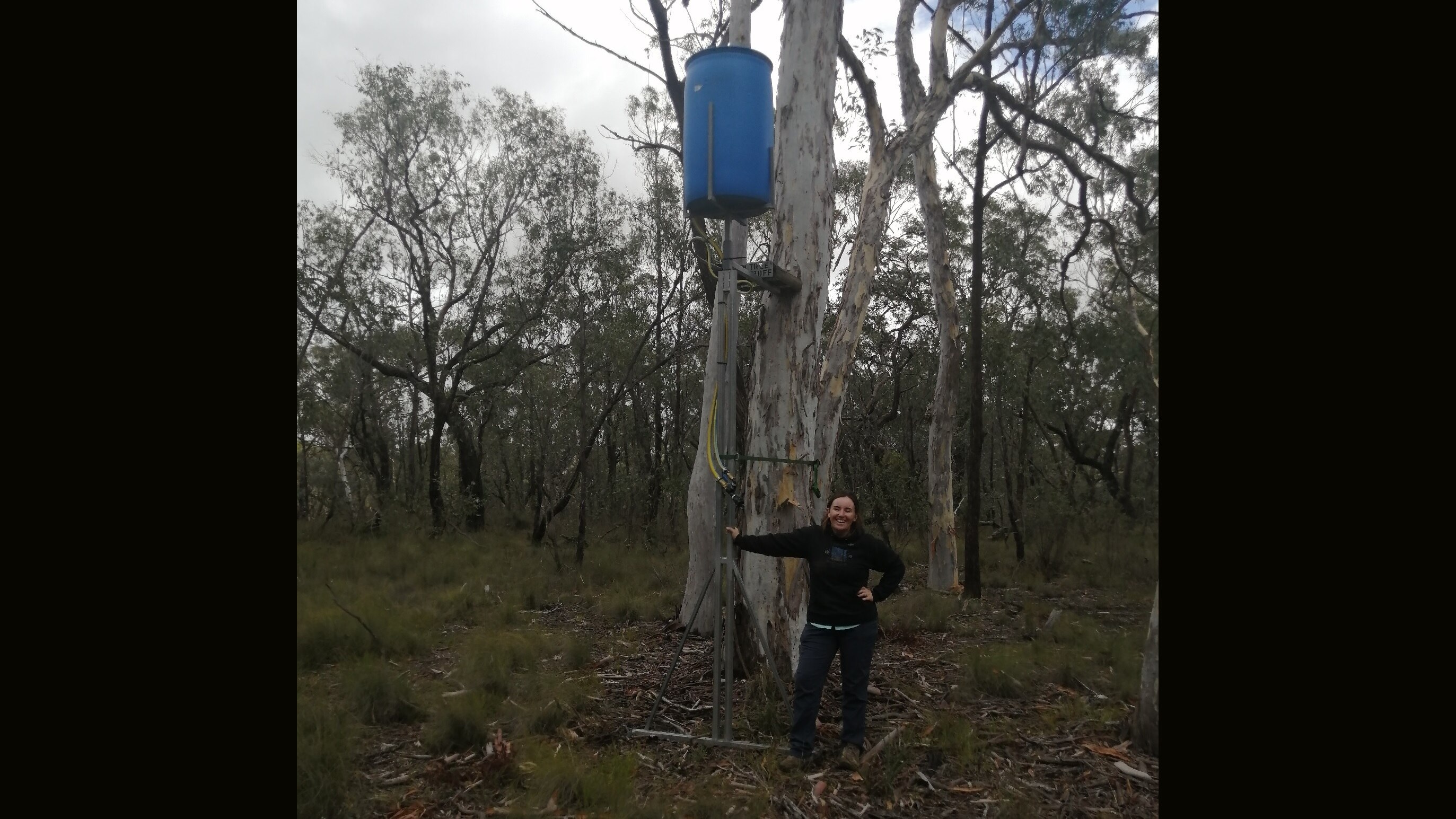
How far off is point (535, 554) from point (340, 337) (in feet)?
23.1

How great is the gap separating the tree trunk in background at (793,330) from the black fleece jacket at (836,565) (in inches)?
32.4

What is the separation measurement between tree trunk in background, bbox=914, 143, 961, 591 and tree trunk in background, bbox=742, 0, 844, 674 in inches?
197

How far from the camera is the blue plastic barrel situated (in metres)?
3.98

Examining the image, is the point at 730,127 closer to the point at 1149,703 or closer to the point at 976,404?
the point at 1149,703

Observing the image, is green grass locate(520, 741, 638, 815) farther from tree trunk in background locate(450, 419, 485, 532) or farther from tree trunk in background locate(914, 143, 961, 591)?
tree trunk in background locate(914, 143, 961, 591)

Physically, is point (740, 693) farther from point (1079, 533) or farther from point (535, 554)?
point (1079, 533)

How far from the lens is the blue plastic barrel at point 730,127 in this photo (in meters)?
3.98

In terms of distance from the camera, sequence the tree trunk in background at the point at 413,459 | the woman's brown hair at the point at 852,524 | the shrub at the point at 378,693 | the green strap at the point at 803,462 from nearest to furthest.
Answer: the shrub at the point at 378,693
the woman's brown hair at the point at 852,524
the green strap at the point at 803,462
the tree trunk in background at the point at 413,459

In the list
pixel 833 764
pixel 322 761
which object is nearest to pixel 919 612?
pixel 833 764

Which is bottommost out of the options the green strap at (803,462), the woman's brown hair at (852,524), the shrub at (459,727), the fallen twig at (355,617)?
the shrub at (459,727)

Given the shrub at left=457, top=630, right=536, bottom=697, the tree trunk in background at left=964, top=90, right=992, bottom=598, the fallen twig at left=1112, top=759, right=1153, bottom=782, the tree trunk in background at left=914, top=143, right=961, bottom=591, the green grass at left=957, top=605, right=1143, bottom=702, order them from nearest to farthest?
the fallen twig at left=1112, top=759, right=1153, bottom=782
the shrub at left=457, top=630, right=536, bottom=697
the green grass at left=957, top=605, right=1143, bottom=702
the tree trunk in background at left=964, top=90, right=992, bottom=598
the tree trunk in background at left=914, top=143, right=961, bottom=591

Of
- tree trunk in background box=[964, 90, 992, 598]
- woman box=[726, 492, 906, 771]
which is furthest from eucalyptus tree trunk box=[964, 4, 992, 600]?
woman box=[726, 492, 906, 771]

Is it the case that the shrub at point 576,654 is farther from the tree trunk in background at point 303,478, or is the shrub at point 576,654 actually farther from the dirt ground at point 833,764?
the tree trunk in background at point 303,478

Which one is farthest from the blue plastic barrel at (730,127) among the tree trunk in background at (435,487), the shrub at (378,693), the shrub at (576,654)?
the tree trunk in background at (435,487)
